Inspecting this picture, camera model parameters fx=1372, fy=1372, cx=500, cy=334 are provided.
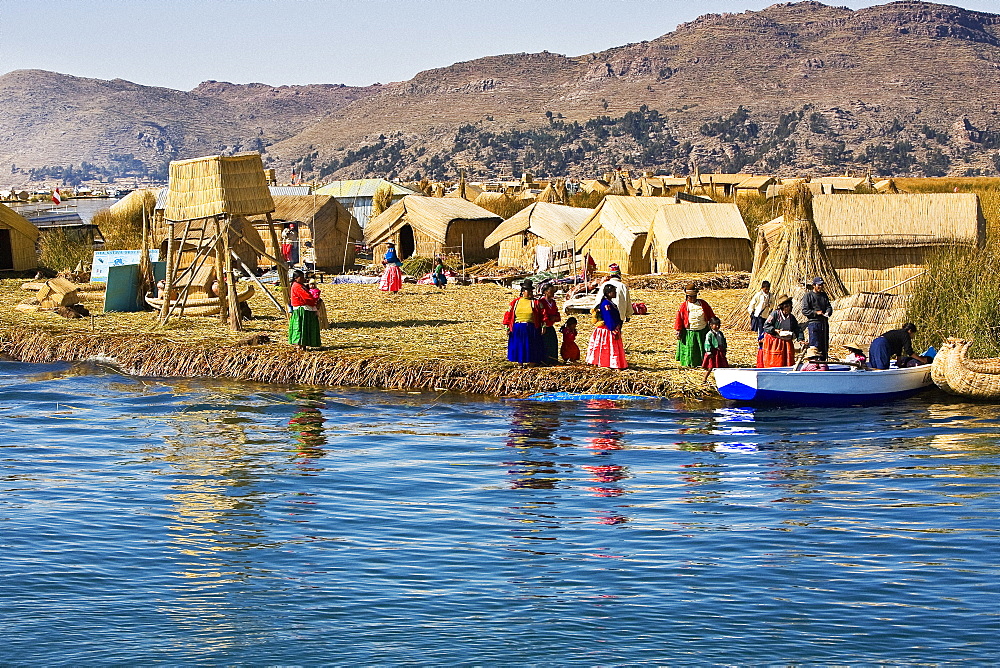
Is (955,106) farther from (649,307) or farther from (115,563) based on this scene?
(115,563)

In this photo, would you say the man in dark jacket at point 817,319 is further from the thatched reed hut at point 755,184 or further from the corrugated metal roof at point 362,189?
the thatched reed hut at point 755,184

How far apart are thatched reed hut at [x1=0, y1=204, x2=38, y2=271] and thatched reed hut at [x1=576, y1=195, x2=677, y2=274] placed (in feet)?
45.2

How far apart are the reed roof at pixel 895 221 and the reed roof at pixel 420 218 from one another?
13.6 meters

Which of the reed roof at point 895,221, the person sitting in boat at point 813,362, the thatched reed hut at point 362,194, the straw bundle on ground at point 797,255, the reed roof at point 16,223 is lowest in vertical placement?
the person sitting in boat at point 813,362

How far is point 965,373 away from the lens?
16516 millimetres

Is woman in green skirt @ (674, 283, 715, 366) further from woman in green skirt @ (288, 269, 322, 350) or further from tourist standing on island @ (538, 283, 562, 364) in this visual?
woman in green skirt @ (288, 269, 322, 350)

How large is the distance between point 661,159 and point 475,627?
12918 centimetres

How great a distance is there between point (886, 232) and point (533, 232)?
12.1 m

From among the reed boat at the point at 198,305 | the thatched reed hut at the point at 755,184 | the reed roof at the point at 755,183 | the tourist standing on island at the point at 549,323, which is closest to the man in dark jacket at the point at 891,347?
the tourist standing on island at the point at 549,323

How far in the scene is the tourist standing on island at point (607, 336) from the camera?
1711 cm

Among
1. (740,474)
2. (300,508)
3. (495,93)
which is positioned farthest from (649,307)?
(495,93)

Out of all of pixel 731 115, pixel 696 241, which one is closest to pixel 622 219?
pixel 696 241

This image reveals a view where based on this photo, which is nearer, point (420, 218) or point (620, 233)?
point (620, 233)

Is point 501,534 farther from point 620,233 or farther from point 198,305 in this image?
point 620,233
